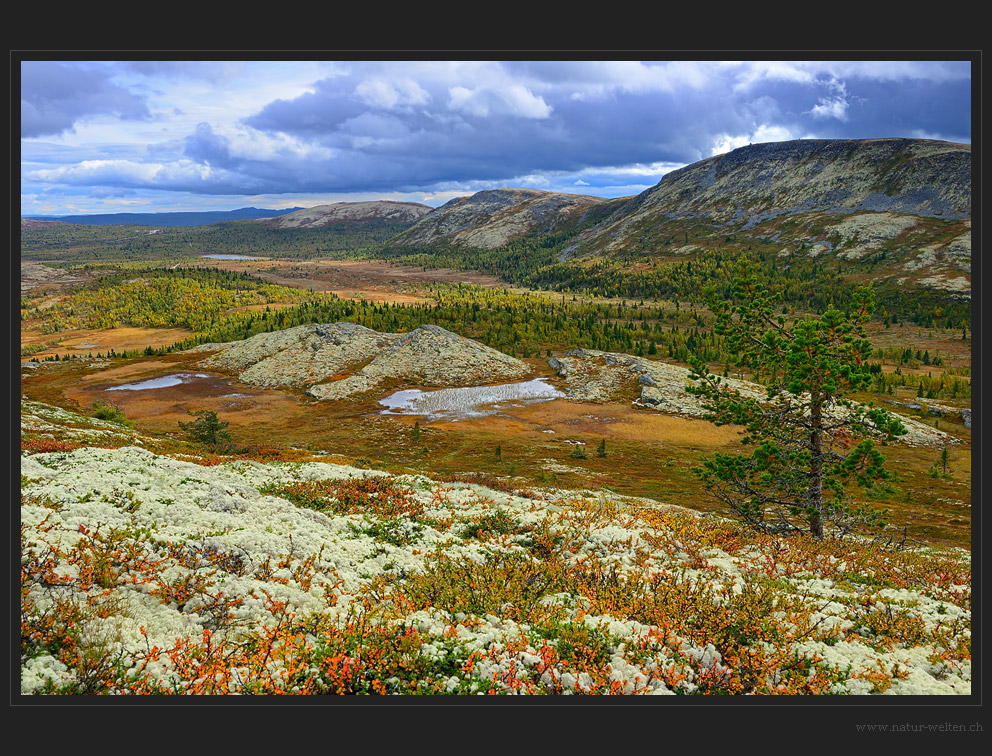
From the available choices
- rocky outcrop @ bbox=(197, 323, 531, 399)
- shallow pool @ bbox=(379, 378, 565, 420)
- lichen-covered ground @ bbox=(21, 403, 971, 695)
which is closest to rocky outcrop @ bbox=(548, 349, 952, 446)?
shallow pool @ bbox=(379, 378, 565, 420)

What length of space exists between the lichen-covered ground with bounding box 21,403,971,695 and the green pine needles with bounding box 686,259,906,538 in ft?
7.66

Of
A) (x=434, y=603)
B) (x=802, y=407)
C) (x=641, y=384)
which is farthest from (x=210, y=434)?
(x=641, y=384)

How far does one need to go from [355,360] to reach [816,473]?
74241 mm

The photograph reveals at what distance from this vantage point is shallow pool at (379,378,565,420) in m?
61.2

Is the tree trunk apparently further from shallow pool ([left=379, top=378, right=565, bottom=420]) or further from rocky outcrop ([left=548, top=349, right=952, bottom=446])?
shallow pool ([left=379, top=378, right=565, bottom=420])

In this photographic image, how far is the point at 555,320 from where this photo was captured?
11331cm

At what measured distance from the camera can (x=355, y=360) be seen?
81500mm

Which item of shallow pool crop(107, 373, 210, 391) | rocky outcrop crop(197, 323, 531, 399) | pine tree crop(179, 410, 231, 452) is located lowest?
pine tree crop(179, 410, 231, 452)

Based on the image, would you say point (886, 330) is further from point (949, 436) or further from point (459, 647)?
point (459, 647)

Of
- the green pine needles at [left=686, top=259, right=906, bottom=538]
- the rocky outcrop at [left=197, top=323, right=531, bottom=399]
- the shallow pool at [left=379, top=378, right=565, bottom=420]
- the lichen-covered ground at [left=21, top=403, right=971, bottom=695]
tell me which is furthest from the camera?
the rocky outcrop at [left=197, top=323, right=531, bottom=399]

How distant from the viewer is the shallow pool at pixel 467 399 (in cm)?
6122

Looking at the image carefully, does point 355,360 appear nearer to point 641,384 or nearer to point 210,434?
point 641,384

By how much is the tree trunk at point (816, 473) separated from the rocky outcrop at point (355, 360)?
59251mm

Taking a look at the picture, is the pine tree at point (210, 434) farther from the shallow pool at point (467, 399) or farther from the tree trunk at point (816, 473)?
the tree trunk at point (816, 473)
